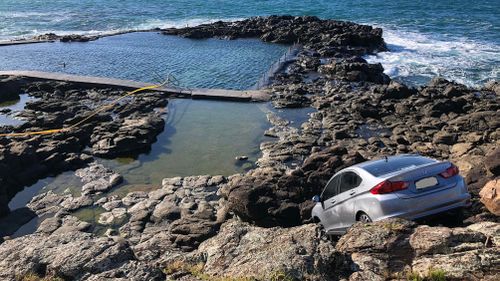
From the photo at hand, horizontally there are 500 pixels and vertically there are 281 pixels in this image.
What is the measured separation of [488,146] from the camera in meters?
17.1

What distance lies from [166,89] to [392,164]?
1990 centimetres

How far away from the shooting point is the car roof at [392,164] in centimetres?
882

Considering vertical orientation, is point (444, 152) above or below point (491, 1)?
below

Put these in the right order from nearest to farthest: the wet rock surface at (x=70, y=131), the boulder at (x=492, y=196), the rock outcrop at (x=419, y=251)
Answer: the rock outcrop at (x=419, y=251)
the boulder at (x=492, y=196)
the wet rock surface at (x=70, y=131)

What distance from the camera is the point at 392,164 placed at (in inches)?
357

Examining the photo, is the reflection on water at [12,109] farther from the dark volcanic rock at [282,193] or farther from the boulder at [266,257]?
the boulder at [266,257]

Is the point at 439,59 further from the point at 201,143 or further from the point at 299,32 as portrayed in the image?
the point at 201,143

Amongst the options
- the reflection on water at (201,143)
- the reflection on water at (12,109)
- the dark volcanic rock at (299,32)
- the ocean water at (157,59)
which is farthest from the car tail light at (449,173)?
the dark volcanic rock at (299,32)

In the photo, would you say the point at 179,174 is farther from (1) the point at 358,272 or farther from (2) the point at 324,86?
(2) the point at 324,86

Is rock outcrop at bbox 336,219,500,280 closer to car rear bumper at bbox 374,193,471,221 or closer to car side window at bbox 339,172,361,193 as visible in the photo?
car rear bumper at bbox 374,193,471,221

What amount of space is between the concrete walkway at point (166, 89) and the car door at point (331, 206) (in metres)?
15.5

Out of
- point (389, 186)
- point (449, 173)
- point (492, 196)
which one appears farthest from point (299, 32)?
point (389, 186)

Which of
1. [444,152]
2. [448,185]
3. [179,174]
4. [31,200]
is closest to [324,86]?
[444,152]

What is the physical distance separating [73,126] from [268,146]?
951 centimetres
